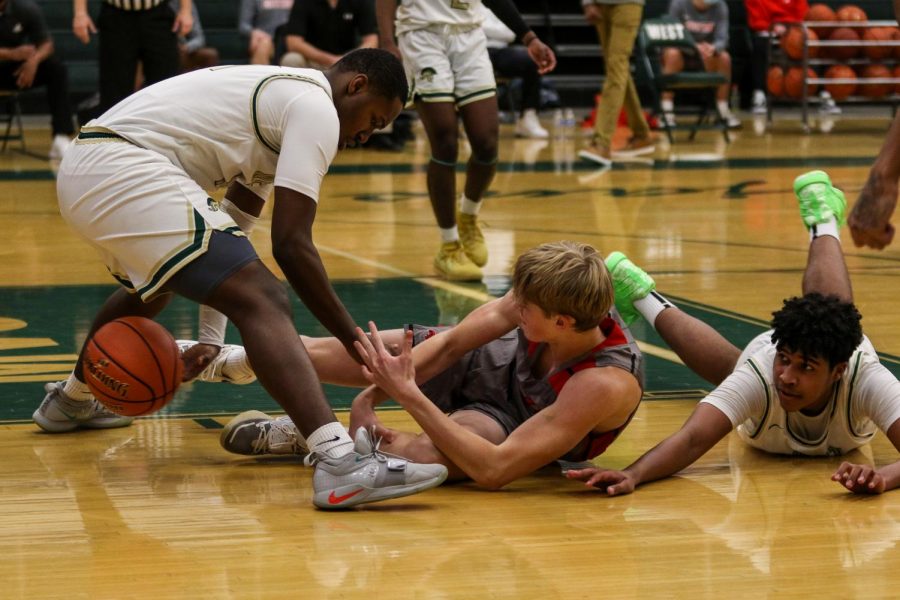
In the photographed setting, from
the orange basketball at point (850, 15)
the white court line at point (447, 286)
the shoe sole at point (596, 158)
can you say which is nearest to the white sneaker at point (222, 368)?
the white court line at point (447, 286)

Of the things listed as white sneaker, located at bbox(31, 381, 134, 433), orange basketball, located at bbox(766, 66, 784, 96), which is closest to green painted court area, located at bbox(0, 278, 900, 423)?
white sneaker, located at bbox(31, 381, 134, 433)

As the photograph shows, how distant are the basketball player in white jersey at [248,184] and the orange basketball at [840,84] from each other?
499 inches

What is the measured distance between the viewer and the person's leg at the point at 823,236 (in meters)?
4.57

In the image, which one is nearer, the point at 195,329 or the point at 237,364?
the point at 237,364

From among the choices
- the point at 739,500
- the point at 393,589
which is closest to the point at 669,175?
the point at 739,500

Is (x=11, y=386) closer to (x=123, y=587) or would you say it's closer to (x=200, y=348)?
(x=200, y=348)

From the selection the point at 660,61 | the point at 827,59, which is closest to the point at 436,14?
the point at 660,61

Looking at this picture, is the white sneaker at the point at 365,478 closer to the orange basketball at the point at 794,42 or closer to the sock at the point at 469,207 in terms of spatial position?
the sock at the point at 469,207

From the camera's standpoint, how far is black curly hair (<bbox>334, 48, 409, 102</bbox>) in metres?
3.97

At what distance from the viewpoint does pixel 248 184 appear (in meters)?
4.25

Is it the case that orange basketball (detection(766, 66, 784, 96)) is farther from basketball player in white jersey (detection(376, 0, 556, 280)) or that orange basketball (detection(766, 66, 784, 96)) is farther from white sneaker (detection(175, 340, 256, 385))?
white sneaker (detection(175, 340, 256, 385))

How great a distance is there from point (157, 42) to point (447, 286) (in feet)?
13.1

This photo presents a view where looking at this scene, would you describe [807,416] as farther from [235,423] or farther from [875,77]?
[875,77]

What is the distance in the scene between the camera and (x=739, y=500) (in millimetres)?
3812
